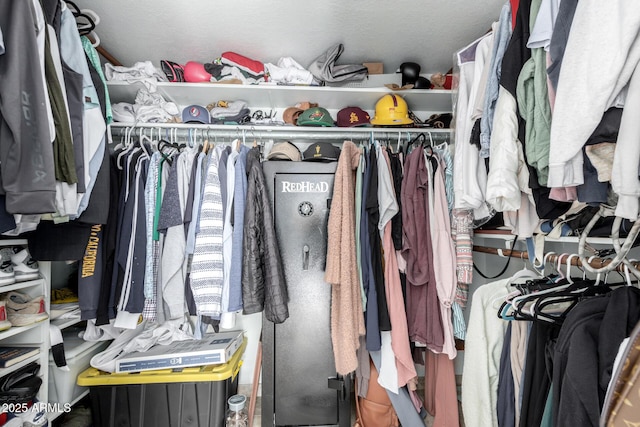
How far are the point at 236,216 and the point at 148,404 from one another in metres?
1.15

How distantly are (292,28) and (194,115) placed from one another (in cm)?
78

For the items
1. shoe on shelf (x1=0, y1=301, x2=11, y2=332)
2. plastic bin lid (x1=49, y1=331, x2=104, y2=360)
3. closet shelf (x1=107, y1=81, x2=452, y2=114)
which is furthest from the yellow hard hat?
plastic bin lid (x1=49, y1=331, x2=104, y2=360)

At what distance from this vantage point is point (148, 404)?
1487 mm

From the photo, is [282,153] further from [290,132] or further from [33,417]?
[33,417]

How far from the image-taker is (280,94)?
1808 millimetres

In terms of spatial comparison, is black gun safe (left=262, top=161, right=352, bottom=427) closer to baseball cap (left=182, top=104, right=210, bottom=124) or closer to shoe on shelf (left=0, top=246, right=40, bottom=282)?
baseball cap (left=182, top=104, right=210, bottom=124)

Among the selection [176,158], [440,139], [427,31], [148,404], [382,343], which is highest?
[427,31]

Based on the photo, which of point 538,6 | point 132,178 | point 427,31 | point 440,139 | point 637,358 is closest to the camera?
point 637,358

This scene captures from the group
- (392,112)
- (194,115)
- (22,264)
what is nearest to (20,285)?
(22,264)

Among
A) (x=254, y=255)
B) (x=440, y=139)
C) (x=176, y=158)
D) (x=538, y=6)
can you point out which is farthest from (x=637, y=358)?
(x=176, y=158)

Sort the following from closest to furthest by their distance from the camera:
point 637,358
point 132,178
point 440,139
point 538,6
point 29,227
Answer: point 637,358, point 538,6, point 29,227, point 132,178, point 440,139

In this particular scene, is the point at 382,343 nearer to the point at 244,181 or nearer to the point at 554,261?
the point at 554,261

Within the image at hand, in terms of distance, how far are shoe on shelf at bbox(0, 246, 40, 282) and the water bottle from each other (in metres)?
1.17

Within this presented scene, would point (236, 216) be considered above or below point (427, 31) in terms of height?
below
